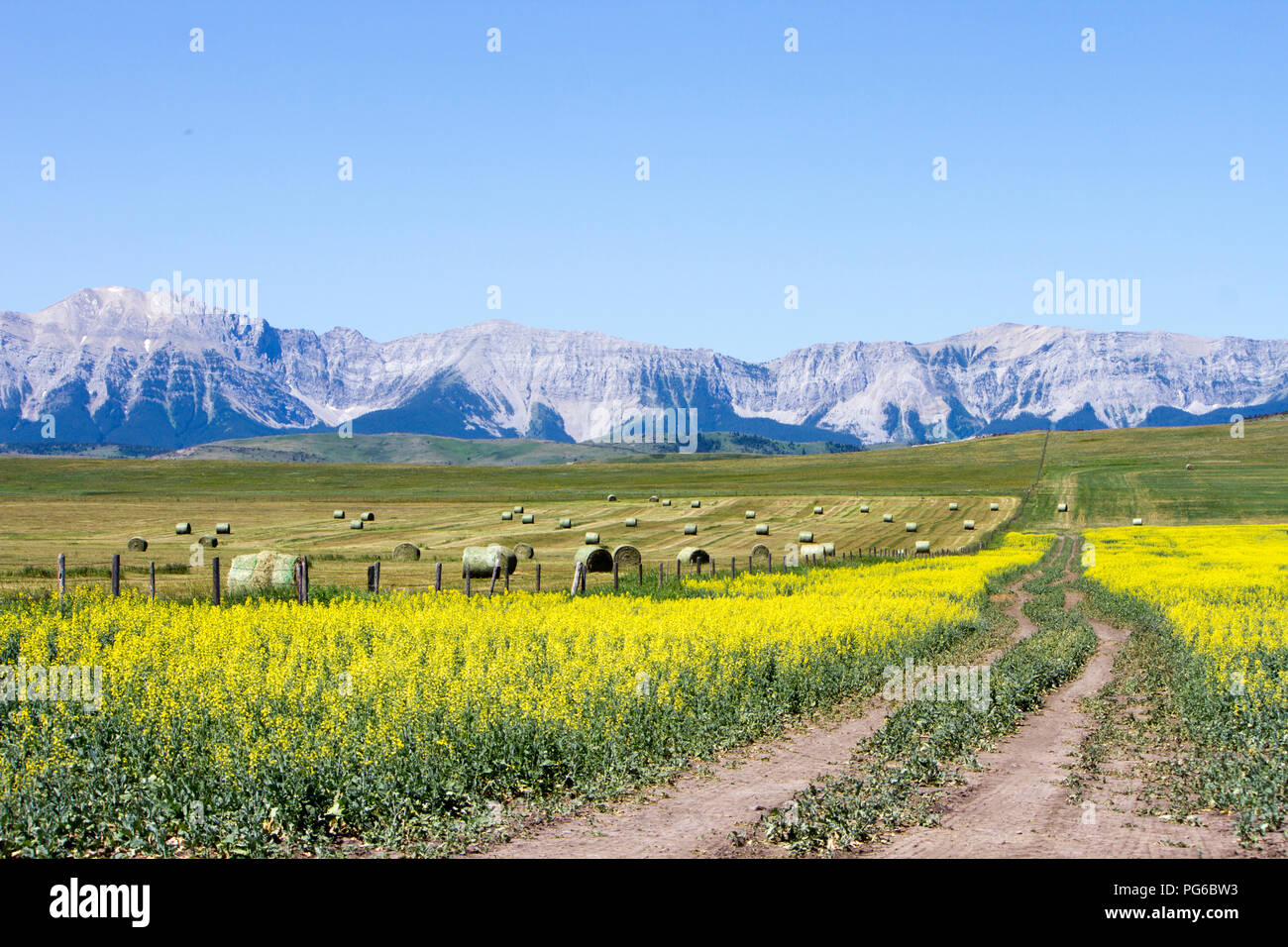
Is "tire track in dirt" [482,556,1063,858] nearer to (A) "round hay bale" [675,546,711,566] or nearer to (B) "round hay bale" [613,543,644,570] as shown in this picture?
(B) "round hay bale" [613,543,644,570]

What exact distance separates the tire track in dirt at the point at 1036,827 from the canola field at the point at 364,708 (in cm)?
357

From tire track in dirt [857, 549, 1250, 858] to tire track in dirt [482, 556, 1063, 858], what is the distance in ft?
5.56

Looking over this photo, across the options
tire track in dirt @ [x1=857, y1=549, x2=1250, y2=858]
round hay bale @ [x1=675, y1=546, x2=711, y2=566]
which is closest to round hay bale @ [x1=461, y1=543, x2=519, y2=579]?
round hay bale @ [x1=675, y1=546, x2=711, y2=566]

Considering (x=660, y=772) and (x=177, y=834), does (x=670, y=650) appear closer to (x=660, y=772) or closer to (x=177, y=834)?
(x=660, y=772)

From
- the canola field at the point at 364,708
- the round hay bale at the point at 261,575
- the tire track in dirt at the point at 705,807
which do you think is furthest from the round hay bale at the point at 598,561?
A: the tire track in dirt at the point at 705,807

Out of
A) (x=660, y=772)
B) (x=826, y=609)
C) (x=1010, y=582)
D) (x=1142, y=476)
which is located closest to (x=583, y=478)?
(x=1142, y=476)

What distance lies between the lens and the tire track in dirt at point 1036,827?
998 centimetres

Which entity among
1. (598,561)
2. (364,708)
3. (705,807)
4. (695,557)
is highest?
(364,708)

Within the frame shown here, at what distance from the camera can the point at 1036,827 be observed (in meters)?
10.8

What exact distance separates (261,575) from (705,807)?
25.5 metres

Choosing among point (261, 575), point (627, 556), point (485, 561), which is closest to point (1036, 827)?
point (261, 575)

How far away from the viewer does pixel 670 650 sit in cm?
1838

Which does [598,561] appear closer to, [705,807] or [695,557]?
[695,557]
